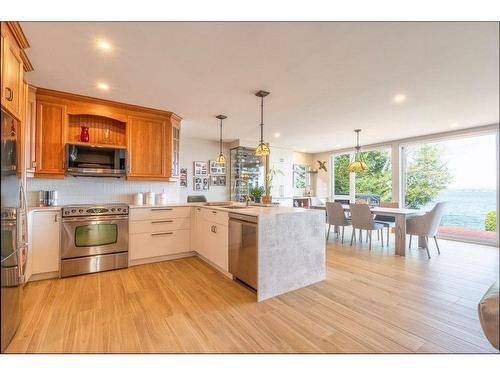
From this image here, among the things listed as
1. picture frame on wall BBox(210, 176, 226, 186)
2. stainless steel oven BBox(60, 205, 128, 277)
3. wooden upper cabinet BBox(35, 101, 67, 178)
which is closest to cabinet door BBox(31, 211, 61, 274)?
stainless steel oven BBox(60, 205, 128, 277)

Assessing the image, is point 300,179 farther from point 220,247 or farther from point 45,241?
point 45,241

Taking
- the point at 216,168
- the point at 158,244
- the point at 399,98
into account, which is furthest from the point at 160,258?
the point at 399,98

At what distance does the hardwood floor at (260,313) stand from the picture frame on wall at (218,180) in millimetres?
3066

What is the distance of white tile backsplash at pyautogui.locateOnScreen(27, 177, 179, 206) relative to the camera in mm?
2835

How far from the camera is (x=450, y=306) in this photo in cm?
183

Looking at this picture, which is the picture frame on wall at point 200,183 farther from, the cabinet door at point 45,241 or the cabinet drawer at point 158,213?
the cabinet door at point 45,241

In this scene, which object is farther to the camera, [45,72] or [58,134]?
[58,134]

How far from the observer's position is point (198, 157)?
5.30 m

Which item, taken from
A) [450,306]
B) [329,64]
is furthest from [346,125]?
[450,306]

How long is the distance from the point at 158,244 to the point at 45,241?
1169 millimetres

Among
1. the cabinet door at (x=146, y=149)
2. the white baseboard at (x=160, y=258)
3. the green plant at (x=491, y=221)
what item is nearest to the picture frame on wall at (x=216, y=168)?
the cabinet door at (x=146, y=149)

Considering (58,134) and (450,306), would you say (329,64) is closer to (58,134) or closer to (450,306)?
(450,306)

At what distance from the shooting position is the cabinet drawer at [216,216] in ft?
8.23
